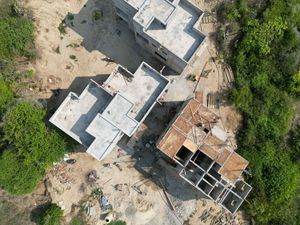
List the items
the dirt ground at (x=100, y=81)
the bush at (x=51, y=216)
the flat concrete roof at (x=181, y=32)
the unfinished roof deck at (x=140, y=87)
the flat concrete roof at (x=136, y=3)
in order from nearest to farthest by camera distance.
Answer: the flat concrete roof at (x=136, y=3)
the flat concrete roof at (x=181, y=32)
the unfinished roof deck at (x=140, y=87)
the bush at (x=51, y=216)
the dirt ground at (x=100, y=81)

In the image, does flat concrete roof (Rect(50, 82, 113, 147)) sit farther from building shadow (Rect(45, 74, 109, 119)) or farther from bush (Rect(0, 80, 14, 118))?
bush (Rect(0, 80, 14, 118))

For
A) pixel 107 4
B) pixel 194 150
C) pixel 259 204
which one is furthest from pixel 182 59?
pixel 259 204

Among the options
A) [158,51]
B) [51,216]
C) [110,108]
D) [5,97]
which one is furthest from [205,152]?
[5,97]

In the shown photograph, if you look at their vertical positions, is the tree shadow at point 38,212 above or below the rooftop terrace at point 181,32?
below

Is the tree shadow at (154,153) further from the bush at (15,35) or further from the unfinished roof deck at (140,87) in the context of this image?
the bush at (15,35)

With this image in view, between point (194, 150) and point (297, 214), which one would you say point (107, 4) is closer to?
point (194, 150)

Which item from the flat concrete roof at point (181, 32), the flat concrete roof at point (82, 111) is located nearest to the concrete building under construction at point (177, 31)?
the flat concrete roof at point (181, 32)

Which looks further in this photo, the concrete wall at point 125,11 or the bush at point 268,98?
the bush at point 268,98

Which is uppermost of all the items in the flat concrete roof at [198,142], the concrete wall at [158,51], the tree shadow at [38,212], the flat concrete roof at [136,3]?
the flat concrete roof at [136,3]
